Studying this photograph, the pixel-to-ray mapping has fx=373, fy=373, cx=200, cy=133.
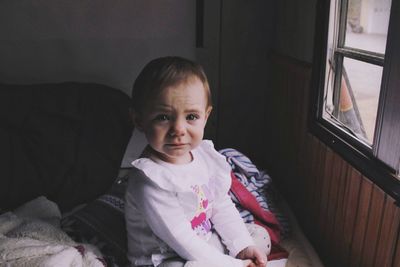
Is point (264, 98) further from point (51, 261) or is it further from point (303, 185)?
point (51, 261)

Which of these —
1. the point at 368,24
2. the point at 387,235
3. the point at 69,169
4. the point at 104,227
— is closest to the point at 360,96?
the point at 368,24

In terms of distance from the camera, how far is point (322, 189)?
5.10ft

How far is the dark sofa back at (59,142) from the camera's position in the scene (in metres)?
1.64

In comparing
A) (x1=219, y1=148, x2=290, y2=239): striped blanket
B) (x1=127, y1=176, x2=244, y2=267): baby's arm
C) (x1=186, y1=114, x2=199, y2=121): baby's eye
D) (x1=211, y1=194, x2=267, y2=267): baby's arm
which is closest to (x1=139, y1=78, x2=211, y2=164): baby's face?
(x1=186, y1=114, x2=199, y2=121): baby's eye

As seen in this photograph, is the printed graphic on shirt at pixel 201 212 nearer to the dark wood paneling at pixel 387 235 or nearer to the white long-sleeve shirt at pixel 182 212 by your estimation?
the white long-sleeve shirt at pixel 182 212

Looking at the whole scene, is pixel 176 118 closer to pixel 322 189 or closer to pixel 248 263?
pixel 248 263

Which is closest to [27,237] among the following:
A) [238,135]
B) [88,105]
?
[88,105]

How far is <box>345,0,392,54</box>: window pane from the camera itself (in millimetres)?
1161

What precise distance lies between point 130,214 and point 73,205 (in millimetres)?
667

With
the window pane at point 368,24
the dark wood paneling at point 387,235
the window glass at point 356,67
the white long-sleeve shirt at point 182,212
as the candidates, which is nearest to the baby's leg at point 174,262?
the white long-sleeve shirt at point 182,212

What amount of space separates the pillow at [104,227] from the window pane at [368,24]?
109cm

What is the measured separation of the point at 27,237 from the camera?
120cm

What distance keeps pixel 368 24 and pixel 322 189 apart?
0.67m

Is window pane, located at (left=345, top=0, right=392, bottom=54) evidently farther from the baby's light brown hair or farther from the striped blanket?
the striped blanket
